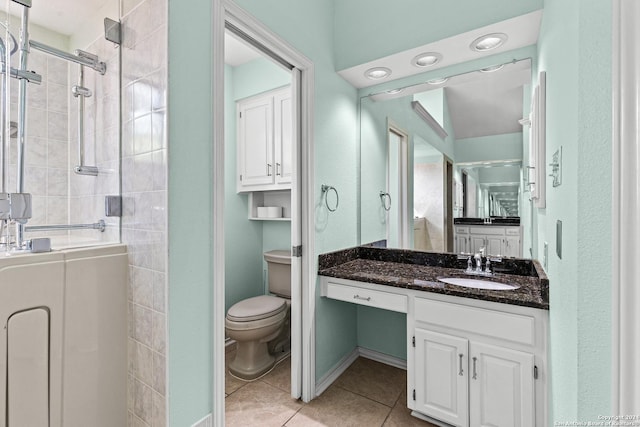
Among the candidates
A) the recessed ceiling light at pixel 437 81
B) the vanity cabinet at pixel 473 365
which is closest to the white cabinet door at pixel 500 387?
the vanity cabinet at pixel 473 365

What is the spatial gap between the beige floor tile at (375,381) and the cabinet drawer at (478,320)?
0.70m

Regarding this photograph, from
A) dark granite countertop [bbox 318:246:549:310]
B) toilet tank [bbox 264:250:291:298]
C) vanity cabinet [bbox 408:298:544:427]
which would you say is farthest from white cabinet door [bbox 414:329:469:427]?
toilet tank [bbox 264:250:291:298]

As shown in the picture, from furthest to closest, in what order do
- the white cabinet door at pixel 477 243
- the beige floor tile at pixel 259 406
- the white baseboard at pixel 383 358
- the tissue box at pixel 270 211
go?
the tissue box at pixel 270 211, the white baseboard at pixel 383 358, the white cabinet door at pixel 477 243, the beige floor tile at pixel 259 406

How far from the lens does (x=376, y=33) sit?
1.95 meters

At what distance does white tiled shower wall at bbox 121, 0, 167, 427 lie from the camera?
1.16m

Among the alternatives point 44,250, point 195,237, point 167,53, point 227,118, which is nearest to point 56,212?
point 44,250

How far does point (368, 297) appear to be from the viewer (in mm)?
1812

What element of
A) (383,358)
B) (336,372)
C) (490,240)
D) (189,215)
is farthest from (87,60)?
(383,358)

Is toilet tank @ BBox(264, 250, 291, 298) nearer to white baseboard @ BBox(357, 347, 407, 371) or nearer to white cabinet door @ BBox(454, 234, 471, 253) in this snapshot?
white baseboard @ BBox(357, 347, 407, 371)

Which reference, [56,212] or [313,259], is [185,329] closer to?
[313,259]

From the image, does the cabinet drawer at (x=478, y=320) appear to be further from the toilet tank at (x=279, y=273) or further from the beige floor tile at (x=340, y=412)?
the toilet tank at (x=279, y=273)

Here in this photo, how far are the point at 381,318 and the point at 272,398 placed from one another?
3.23 feet

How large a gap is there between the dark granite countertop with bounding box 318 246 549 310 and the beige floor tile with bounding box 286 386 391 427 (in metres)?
0.79

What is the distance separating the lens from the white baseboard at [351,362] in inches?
78.7
